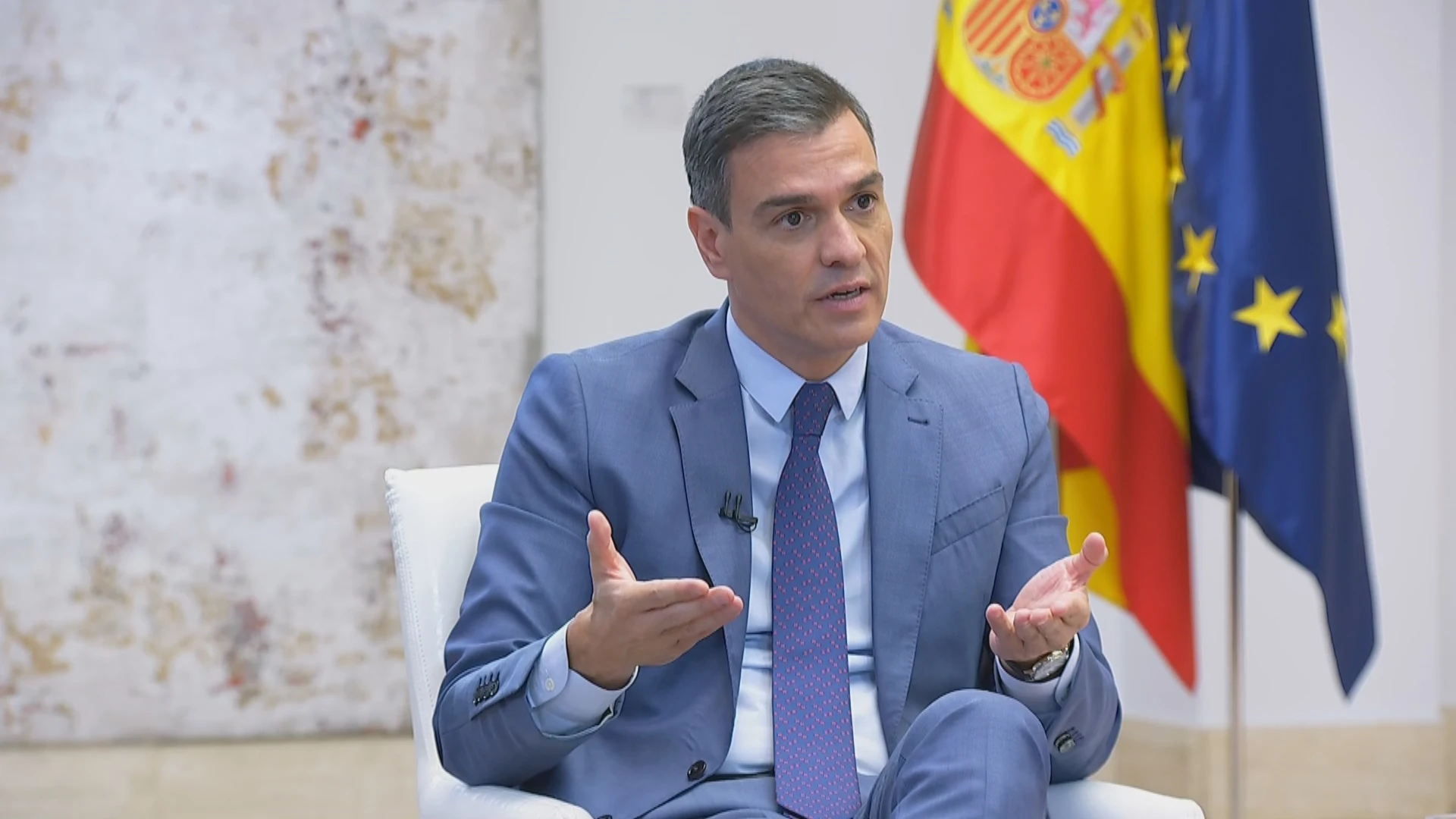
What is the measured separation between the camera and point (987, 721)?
148 centimetres

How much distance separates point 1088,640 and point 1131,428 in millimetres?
1478

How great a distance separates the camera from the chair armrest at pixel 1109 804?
5.22 feet

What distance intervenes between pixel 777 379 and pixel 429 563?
0.51 meters

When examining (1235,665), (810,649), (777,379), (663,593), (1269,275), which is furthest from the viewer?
(1235,665)

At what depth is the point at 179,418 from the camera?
10.8ft

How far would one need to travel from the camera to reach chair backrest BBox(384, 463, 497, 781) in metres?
1.86

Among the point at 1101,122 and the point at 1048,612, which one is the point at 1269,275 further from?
the point at 1048,612

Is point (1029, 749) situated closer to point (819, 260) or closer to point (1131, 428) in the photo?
point (819, 260)

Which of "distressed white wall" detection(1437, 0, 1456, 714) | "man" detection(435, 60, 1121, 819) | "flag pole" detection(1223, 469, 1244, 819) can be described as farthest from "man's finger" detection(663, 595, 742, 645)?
"distressed white wall" detection(1437, 0, 1456, 714)

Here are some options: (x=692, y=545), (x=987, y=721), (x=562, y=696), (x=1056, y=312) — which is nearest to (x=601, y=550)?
(x=562, y=696)

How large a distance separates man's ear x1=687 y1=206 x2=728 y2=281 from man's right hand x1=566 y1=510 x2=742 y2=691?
555 millimetres

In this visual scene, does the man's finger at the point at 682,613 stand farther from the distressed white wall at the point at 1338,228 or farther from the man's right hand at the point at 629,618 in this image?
the distressed white wall at the point at 1338,228

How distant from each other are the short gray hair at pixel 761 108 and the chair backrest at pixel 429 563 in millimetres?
521

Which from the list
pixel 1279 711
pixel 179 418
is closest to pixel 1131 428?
pixel 1279 711
